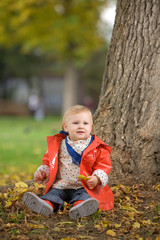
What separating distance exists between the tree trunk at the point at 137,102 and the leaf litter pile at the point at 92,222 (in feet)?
1.07

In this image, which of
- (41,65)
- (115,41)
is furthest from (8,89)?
(115,41)

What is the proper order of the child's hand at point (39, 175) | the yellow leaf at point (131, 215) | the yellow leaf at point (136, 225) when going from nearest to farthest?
the yellow leaf at point (136, 225) → the yellow leaf at point (131, 215) → the child's hand at point (39, 175)

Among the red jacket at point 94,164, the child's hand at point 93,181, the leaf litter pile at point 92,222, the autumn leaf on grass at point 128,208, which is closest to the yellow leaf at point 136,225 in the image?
the leaf litter pile at point 92,222

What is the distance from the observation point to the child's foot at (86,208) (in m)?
2.91

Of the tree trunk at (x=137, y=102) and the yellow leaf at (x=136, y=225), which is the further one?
the tree trunk at (x=137, y=102)

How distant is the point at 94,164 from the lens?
3223mm

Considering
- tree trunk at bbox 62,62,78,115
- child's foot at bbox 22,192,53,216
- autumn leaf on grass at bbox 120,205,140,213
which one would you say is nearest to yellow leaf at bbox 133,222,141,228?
autumn leaf on grass at bbox 120,205,140,213

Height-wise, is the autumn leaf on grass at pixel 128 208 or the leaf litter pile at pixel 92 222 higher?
the autumn leaf on grass at pixel 128 208

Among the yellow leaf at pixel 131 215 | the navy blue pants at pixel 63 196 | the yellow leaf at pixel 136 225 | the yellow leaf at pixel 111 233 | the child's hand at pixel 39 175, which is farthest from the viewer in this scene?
the child's hand at pixel 39 175

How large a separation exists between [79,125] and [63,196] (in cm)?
68

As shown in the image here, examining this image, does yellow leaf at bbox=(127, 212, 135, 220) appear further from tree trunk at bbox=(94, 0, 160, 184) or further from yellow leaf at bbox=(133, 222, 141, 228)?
tree trunk at bbox=(94, 0, 160, 184)

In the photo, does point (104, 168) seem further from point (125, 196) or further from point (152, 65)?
point (152, 65)

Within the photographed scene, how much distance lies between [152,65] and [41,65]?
91.4 ft

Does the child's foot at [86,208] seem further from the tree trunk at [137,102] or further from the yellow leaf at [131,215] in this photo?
the tree trunk at [137,102]
